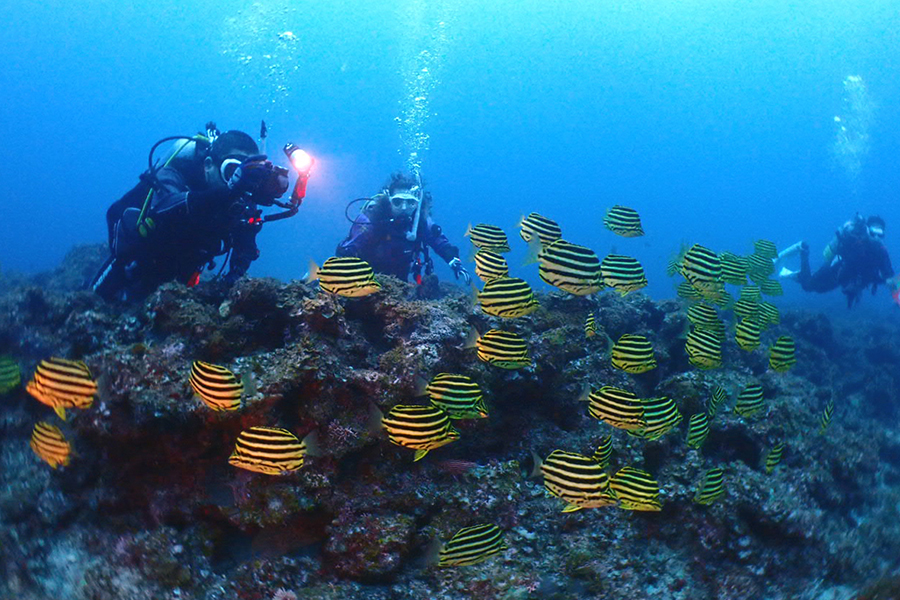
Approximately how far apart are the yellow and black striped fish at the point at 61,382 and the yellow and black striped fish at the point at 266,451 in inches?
58.3

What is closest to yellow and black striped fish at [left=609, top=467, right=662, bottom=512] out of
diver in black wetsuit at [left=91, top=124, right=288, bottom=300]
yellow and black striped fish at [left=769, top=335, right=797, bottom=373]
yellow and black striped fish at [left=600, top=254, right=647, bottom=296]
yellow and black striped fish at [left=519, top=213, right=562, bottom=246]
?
yellow and black striped fish at [left=600, top=254, right=647, bottom=296]

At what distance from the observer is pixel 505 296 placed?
4.22 m

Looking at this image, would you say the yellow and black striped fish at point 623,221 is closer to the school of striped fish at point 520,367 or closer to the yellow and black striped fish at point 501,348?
the school of striped fish at point 520,367

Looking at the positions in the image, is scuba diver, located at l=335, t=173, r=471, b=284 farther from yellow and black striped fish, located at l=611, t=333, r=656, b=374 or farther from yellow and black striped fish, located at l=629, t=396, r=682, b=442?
yellow and black striped fish, located at l=629, t=396, r=682, b=442

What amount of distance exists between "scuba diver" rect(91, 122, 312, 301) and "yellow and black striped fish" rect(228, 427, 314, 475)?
3.70m

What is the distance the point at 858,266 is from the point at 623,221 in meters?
12.2

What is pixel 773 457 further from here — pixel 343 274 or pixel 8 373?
pixel 8 373

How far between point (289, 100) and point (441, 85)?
159 feet

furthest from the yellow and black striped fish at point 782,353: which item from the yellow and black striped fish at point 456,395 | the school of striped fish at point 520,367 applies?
the yellow and black striped fish at point 456,395

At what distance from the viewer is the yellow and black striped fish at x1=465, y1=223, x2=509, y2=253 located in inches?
205

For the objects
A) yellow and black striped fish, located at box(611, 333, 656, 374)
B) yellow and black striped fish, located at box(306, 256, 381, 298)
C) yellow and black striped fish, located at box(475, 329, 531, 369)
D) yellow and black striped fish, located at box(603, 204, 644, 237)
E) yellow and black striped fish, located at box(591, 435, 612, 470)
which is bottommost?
yellow and black striped fish, located at box(591, 435, 612, 470)

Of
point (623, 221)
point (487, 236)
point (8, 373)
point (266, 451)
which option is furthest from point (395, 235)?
point (266, 451)

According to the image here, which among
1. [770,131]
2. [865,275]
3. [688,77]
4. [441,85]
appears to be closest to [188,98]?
[441,85]

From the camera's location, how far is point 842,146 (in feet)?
481
